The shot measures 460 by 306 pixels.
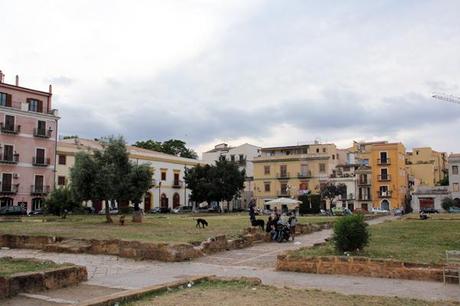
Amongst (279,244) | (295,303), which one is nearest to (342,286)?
(295,303)

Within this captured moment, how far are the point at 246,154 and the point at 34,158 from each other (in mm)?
45094

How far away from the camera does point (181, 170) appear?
77.2m

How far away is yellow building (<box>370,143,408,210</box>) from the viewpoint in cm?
7531

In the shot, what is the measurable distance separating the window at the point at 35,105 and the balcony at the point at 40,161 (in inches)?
214

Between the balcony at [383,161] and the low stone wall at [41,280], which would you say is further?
the balcony at [383,161]

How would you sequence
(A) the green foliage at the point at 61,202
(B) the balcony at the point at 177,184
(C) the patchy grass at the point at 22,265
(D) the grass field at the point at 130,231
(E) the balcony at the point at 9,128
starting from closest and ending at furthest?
1. (C) the patchy grass at the point at 22,265
2. (D) the grass field at the point at 130,231
3. (A) the green foliage at the point at 61,202
4. (E) the balcony at the point at 9,128
5. (B) the balcony at the point at 177,184

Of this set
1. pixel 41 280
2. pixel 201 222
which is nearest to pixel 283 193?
pixel 201 222

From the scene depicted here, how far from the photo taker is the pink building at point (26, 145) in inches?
2028

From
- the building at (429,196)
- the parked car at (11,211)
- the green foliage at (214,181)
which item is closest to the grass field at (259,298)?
the parked car at (11,211)

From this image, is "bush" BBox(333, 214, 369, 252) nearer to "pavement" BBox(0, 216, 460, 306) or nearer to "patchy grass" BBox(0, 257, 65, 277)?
"pavement" BBox(0, 216, 460, 306)

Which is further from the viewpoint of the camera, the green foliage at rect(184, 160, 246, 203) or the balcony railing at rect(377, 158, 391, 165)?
the balcony railing at rect(377, 158, 391, 165)

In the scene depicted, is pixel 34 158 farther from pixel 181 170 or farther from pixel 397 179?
pixel 397 179

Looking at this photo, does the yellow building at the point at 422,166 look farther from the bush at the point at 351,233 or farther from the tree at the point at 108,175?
the bush at the point at 351,233

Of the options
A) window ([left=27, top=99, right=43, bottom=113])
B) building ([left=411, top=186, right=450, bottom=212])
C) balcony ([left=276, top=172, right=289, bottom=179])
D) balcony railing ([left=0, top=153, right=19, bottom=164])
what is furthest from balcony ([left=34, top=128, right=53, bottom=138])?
building ([left=411, top=186, right=450, bottom=212])
